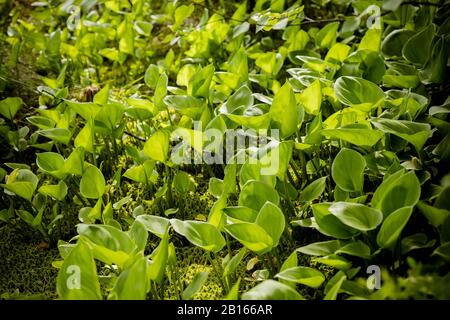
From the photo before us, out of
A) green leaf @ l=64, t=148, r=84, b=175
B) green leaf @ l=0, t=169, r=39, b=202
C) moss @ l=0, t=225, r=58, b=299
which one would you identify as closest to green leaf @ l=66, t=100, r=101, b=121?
green leaf @ l=64, t=148, r=84, b=175

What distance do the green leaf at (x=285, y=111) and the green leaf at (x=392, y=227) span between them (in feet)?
1.38

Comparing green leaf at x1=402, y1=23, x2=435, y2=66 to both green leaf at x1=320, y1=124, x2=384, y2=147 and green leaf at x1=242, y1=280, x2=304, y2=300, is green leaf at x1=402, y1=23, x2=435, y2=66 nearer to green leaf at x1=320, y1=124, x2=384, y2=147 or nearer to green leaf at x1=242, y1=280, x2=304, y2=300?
green leaf at x1=320, y1=124, x2=384, y2=147

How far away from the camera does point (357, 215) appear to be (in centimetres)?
95

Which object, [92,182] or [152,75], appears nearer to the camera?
[92,182]

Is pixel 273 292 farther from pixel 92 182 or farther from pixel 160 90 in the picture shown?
pixel 160 90

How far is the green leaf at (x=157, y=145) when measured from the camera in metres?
1.28

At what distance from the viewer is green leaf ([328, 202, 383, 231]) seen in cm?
92

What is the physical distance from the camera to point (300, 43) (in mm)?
1827

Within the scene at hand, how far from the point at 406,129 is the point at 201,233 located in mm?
534

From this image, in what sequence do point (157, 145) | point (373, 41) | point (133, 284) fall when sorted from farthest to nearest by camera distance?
1. point (373, 41)
2. point (157, 145)
3. point (133, 284)

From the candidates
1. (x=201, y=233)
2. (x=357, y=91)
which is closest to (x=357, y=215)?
(x=201, y=233)

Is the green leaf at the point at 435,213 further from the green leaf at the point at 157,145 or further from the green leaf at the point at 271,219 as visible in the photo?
the green leaf at the point at 157,145

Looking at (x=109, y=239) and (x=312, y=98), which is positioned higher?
(x=312, y=98)

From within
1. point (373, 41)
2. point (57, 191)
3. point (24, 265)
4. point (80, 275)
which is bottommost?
point (24, 265)
